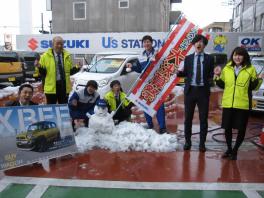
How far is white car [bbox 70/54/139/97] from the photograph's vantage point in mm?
10773

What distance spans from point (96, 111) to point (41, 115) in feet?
4.10

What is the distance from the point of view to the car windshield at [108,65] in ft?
38.4

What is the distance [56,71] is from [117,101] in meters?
1.50

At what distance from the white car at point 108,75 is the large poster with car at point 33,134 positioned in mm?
5277

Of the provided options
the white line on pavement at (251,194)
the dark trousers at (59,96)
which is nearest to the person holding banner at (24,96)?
the dark trousers at (59,96)

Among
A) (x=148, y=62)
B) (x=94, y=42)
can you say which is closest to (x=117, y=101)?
(x=148, y=62)

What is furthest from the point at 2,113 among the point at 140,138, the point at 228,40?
the point at 228,40

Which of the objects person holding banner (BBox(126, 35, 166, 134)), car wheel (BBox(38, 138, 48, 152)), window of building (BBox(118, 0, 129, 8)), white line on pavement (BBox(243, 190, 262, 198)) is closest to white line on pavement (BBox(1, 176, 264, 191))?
white line on pavement (BBox(243, 190, 262, 198))

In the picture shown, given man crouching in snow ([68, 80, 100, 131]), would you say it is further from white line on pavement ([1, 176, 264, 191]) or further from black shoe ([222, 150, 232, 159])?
black shoe ([222, 150, 232, 159])

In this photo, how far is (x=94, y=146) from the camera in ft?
19.1

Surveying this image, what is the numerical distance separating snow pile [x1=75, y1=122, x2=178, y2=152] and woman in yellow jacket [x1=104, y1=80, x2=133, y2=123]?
2.46 feet

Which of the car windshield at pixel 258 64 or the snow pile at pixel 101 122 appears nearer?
the snow pile at pixel 101 122

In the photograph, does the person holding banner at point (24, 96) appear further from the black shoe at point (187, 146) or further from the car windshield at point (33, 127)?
the black shoe at point (187, 146)

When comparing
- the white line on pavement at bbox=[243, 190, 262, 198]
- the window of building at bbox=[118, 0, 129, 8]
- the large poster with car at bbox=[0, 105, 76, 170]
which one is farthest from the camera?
the window of building at bbox=[118, 0, 129, 8]
